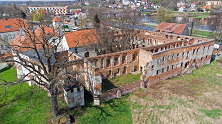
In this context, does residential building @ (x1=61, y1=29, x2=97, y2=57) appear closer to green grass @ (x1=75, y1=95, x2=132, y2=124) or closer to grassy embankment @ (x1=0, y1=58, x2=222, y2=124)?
grassy embankment @ (x1=0, y1=58, x2=222, y2=124)

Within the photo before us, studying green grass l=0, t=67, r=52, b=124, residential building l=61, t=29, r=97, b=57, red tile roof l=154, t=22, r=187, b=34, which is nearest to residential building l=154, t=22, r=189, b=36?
red tile roof l=154, t=22, r=187, b=34

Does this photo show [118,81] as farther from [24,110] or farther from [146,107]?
[24,110]

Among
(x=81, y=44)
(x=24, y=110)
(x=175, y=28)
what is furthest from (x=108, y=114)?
(x=175, y=28)

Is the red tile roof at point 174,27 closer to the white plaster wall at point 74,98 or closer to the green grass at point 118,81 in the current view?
the green grass at point 118,81

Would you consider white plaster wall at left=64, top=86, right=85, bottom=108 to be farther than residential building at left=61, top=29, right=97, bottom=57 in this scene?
No

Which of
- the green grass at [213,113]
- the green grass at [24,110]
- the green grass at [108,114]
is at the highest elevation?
the green grass at [24,110]

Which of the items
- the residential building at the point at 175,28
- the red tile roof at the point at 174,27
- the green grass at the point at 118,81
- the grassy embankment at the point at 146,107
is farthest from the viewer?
the red tile roof at the point at 174,27

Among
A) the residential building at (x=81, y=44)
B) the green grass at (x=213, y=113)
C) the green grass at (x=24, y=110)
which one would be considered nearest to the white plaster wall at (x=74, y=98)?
the green grass at (x=24, y=110)
